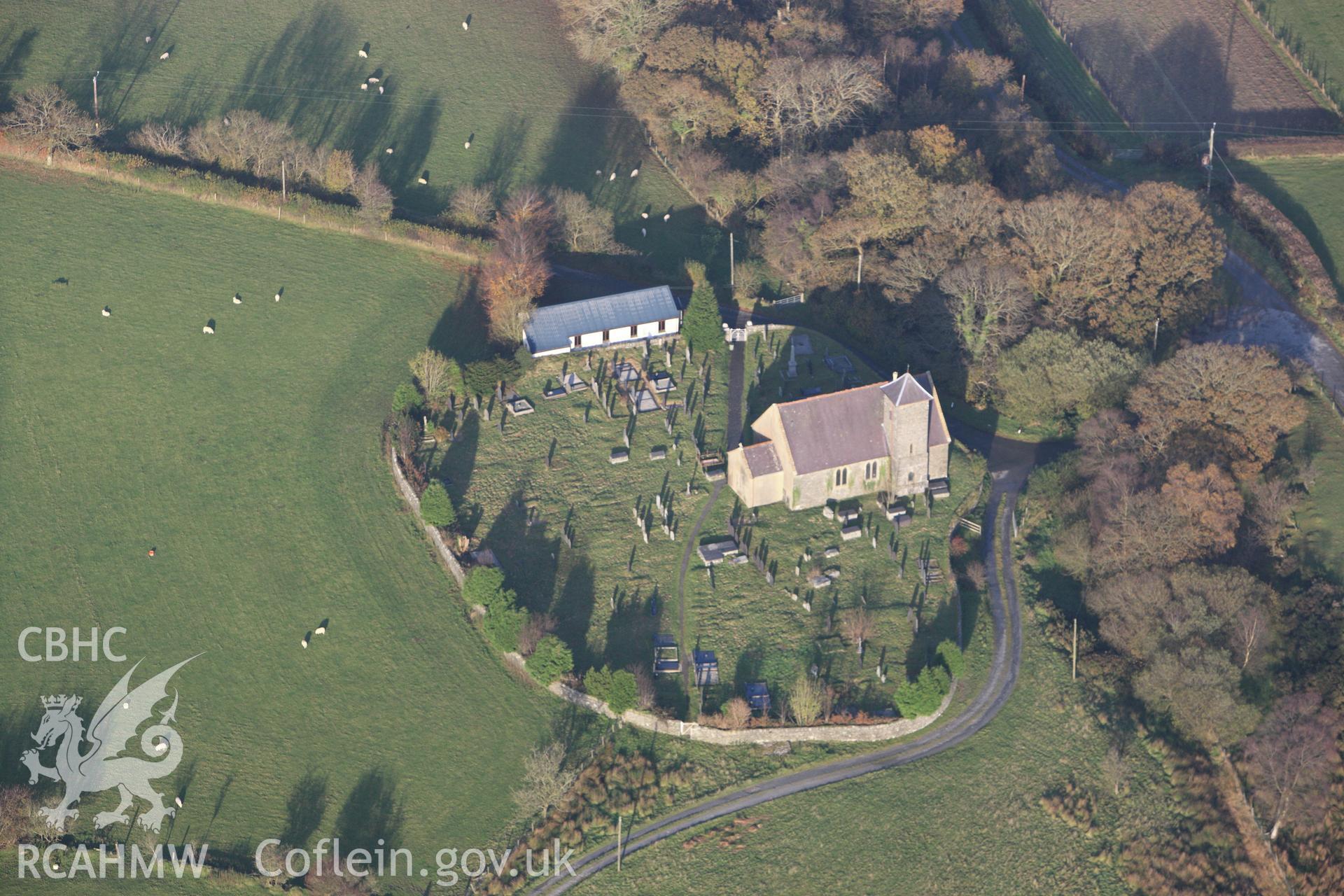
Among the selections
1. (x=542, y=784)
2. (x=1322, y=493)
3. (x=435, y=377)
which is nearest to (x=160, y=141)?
(x=435, y=377)

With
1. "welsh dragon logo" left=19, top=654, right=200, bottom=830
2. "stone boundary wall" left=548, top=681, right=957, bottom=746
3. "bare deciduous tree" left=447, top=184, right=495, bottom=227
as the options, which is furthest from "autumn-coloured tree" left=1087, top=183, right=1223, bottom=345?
"welsh dragon logo" left=19, top=654, right=200, bottom=830

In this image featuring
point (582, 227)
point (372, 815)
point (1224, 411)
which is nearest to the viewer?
point (372, 815)

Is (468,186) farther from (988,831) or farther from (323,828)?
(988,831)

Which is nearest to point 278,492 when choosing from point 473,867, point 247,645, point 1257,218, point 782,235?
point 247,645

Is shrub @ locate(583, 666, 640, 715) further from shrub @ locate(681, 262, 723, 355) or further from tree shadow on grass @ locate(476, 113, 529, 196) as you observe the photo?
tree shadow on grass @ locate(476, 113, 529, 196)

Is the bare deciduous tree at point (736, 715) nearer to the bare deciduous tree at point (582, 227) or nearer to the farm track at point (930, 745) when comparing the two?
the farm track at point (930, 745)

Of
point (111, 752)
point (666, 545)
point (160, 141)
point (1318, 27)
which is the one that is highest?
point (1318, 27)

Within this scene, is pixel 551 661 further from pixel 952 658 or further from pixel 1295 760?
pixel 1295 760
